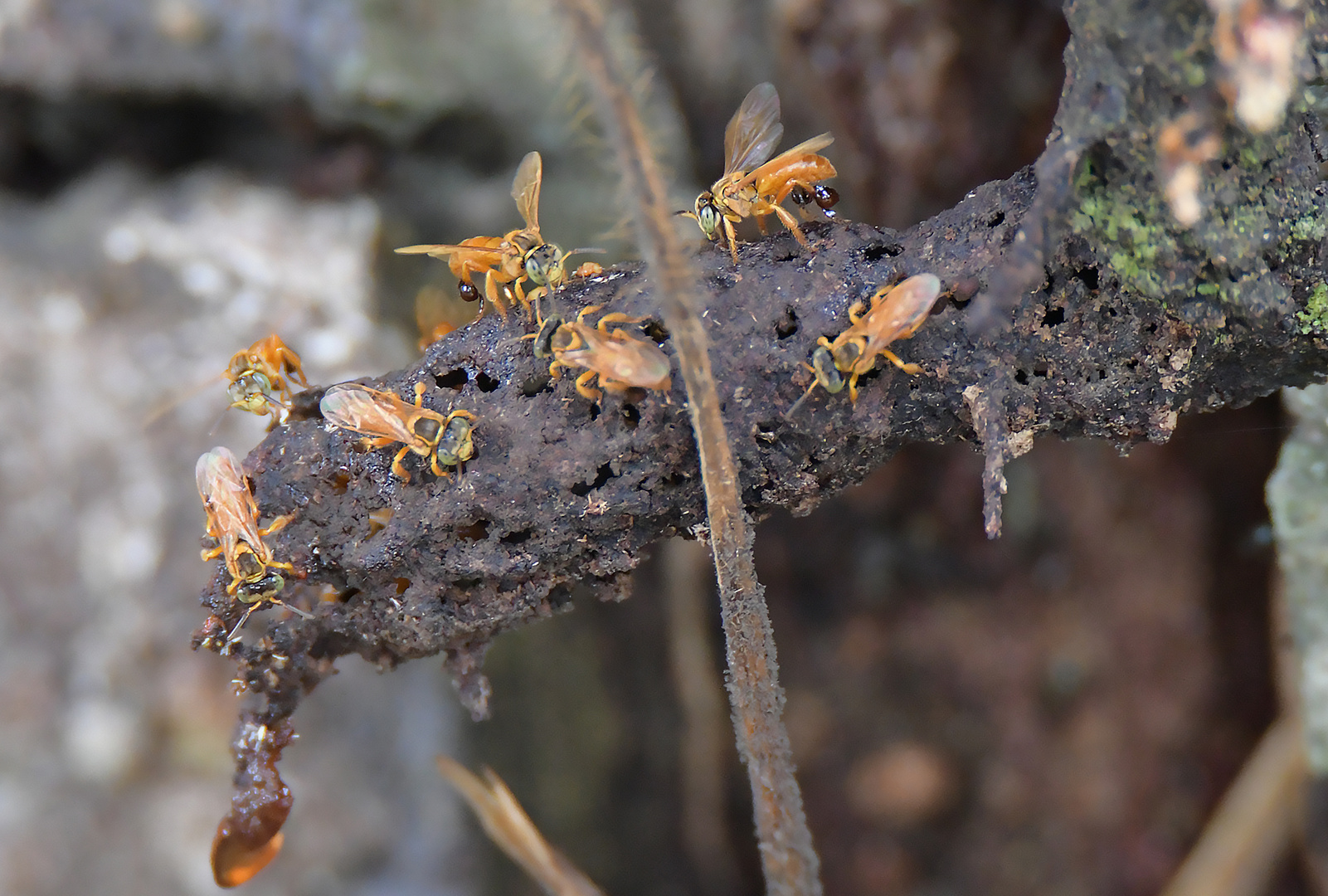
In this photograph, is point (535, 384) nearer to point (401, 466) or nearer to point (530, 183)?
point (401, 466)

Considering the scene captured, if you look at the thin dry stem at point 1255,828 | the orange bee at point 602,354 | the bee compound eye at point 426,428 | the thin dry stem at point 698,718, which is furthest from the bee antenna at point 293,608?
the thin dry stem at point 1255,828

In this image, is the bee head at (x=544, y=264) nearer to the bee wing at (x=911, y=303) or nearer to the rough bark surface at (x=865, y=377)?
the rough bark surface at (x=865, y=377)

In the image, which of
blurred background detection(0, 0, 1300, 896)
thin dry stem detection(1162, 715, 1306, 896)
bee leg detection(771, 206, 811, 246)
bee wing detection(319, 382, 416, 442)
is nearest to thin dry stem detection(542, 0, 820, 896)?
bee leg detection(771, 206, 811, 246)

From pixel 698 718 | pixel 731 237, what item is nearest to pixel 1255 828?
pixel 698 718

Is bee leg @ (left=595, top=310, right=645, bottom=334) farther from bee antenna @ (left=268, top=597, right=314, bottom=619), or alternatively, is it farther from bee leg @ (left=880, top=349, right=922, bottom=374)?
bee antenna @ (left=268, top=597, right=314, bottom=619)

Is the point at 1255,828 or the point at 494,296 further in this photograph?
the point at 1255,828

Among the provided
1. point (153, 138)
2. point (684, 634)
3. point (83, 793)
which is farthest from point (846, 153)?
point (83, 793)
